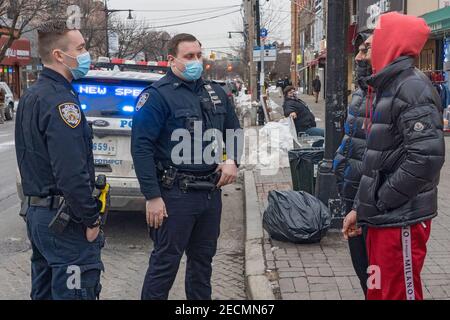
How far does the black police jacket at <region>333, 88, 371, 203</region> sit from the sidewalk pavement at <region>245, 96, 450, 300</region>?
1018 mm

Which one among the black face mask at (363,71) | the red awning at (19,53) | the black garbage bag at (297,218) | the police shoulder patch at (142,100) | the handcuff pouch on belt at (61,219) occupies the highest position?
the red awning at (19,53)

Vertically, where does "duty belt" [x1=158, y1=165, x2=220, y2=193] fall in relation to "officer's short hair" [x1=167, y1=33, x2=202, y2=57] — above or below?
below

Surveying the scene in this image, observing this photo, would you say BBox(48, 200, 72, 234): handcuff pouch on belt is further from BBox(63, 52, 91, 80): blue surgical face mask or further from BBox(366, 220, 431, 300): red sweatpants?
BBox(366, 220, 431, 300): red sweatpants

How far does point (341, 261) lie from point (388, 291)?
2119 millimetres

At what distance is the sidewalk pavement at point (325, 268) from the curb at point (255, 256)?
2 cm

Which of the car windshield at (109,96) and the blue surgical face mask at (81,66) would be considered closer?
the blue surgical face mask at (81,66)

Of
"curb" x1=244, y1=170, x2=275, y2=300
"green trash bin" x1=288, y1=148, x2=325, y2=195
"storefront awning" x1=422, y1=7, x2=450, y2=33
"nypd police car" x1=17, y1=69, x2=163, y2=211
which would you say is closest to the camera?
"curb" x1=244, y1=170, x2=275, y2=300

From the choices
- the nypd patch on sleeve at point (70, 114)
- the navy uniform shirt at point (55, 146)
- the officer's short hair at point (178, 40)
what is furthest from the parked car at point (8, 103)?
the nypd patch on sleeve at point (70, 114)

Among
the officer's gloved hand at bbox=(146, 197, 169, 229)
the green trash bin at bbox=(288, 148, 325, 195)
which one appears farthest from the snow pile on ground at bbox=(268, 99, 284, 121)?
the officer's gloved hand at bbox=(146, 197, 169, 229)

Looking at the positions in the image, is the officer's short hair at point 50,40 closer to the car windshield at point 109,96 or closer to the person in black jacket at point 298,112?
the car windshield at point 109,96

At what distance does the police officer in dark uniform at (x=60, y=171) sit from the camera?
2900 mm

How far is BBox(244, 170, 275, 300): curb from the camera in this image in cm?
452

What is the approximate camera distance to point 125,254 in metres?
5.94

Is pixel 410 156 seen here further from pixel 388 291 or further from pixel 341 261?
pixel 341 261
